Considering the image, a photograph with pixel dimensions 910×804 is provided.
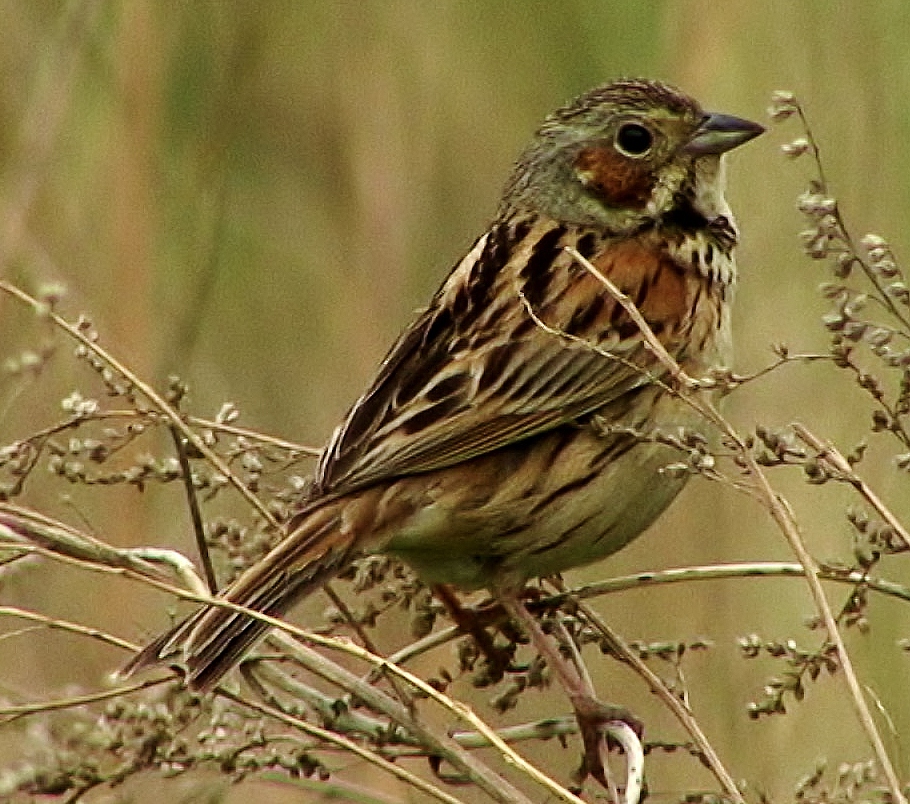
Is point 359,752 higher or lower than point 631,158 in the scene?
lower

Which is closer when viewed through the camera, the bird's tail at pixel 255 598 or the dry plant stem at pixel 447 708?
the dry plant stem at pixel 447 708

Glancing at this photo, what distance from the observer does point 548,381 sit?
11.2ft

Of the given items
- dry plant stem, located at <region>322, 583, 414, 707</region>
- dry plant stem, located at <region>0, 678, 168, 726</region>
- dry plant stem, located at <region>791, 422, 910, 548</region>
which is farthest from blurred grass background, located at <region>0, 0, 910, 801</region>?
dry plant stem, located at <region>791, 422, 910, 548</region>

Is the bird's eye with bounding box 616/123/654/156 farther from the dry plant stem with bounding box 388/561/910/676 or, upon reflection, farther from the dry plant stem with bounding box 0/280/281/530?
the dry plant stem with bounding box 0/280/281/530

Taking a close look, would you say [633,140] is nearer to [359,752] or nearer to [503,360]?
[503,360]

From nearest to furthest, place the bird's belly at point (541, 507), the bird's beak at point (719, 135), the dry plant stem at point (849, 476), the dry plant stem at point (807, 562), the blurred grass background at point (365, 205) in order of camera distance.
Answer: the dry plant stem at point (807, 562), the dry plant stem at point (849, 476), the bird's belly at point (541, 507), the bird's beak at point (719, 135), the blurred grass background at point (365, 205)

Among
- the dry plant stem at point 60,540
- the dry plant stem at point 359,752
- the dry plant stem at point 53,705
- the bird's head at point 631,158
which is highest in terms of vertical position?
the bird's head at point 631,158

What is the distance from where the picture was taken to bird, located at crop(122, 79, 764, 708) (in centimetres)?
321

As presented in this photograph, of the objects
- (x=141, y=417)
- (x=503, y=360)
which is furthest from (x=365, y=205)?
(x=141, y=417)

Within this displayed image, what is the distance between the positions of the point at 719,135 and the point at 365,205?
3.33 feet

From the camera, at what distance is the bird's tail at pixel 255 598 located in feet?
8.32

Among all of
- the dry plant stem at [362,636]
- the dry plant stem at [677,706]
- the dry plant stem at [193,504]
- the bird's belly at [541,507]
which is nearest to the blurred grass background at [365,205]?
the bird's belly at [541,507]

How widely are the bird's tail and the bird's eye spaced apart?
102 centimetres

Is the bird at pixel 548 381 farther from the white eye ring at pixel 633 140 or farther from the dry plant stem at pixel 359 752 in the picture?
the dry plant stem at pixel 359 752
